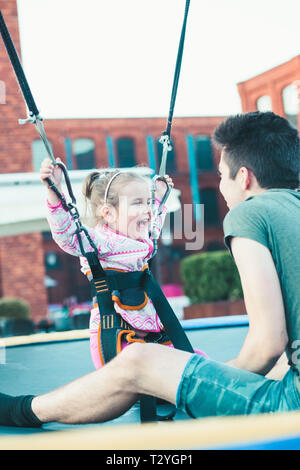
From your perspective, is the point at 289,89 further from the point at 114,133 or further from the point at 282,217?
the point at 282,217

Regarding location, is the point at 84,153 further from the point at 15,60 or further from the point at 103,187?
the point at 15,60

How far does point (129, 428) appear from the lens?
0.89 m

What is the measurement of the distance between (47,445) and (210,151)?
21271 millimetres

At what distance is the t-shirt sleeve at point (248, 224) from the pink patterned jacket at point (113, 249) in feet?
1.91

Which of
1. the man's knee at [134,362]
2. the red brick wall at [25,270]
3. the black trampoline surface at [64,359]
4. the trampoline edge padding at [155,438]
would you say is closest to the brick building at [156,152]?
the red brick wall at [25,270]

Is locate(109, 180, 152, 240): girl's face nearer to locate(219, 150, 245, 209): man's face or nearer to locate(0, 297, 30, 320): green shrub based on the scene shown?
locate(219, 150, 245, 209): man's face

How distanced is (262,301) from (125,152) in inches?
786

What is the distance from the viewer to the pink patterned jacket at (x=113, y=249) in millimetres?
1571

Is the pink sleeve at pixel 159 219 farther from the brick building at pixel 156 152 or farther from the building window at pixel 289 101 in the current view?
the building window at pixel 289 101

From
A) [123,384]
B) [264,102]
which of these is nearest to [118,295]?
[123,384]

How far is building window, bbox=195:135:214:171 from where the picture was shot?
21.3m

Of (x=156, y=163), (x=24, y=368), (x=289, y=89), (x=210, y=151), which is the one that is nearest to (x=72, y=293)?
(x=156, y=163)

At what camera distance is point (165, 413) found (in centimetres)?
149

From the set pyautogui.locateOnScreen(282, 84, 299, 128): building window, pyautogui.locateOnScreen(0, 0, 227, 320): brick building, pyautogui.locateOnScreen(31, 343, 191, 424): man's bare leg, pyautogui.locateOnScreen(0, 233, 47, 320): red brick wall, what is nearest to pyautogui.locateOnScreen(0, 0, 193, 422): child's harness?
pyautogui.locateOnScreen(31, 343, 191, 424): man's bare leg
